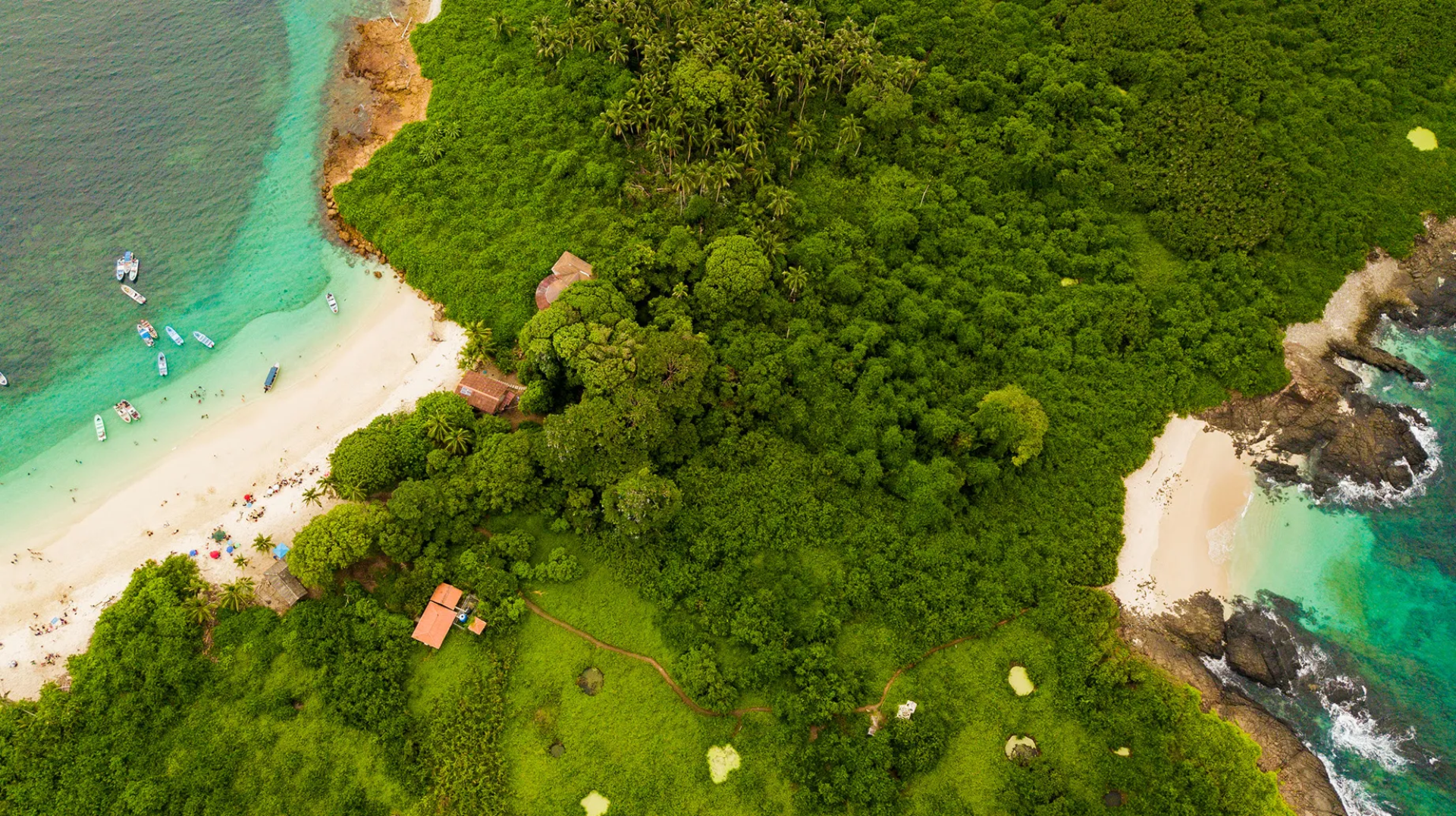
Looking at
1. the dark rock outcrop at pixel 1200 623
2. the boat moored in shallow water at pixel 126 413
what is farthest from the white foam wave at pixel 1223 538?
the boat moored in shallow water at pixel 126 413

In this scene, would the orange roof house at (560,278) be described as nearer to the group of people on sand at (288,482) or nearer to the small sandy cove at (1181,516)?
the group of people on sand at (288,482)

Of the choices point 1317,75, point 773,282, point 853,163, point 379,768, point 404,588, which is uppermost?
point 1317,75

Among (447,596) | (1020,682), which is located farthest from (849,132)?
(447,596)

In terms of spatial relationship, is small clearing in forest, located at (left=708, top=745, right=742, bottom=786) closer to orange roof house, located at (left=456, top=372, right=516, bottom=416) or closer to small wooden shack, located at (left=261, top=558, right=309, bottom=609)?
small wooden shack, located at (left=261, top=558, right=309, bottom=609)

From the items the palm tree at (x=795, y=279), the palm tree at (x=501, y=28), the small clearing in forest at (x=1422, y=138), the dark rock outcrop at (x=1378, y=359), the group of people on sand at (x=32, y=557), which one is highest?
the palm tree at (x=501, y=28)

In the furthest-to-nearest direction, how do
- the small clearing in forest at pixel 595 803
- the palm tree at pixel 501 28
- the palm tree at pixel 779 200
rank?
the palm tree at pixel 501 28 → the palm tree at pixel 779 200 → the small clearing in forest at pixel 595 803

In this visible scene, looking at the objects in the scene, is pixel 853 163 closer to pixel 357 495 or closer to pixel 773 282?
pixel 773 282

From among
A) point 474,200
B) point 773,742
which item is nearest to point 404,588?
point 773,742
